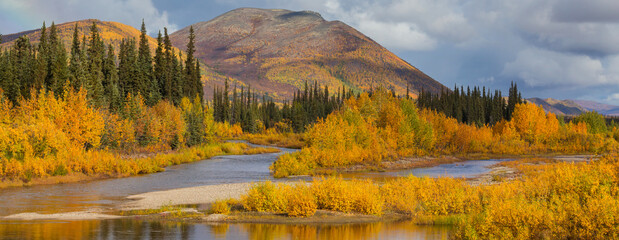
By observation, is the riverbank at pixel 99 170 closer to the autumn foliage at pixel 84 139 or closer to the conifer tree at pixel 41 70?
the autumn foliage at pixel 84 139

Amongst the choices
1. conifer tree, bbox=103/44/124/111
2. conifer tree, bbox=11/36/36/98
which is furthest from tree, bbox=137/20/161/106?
conifer tree, bbox=11/36/36/98

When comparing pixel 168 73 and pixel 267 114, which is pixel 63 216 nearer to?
pixel 168 73

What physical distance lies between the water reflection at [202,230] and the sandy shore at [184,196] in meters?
5.16

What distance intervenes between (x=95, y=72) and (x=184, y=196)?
49.5 m

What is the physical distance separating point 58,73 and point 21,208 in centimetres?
5168

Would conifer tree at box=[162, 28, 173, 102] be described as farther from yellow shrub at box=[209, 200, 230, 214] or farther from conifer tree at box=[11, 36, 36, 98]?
yellow shrub at box=[209, 200, 230, 214]

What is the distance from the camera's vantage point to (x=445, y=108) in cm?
14025

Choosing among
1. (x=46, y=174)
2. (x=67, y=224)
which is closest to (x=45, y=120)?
(x=46, y=174)

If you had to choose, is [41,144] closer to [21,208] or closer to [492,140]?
[21,208]

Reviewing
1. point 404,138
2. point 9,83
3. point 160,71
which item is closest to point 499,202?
point 404,138

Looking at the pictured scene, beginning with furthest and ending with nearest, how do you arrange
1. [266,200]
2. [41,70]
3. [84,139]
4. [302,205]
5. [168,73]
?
1. [168,73]
2. [41,70]
3. [84,139]
4. [266,200]
5. [302,205]

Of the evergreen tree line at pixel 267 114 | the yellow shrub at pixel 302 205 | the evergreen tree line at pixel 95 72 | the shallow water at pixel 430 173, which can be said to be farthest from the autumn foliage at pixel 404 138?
the evergreen tree line at pixel 267 114

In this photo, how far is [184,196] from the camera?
30.5 metres

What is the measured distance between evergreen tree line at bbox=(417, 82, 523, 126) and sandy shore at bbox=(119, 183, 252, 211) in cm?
11329
